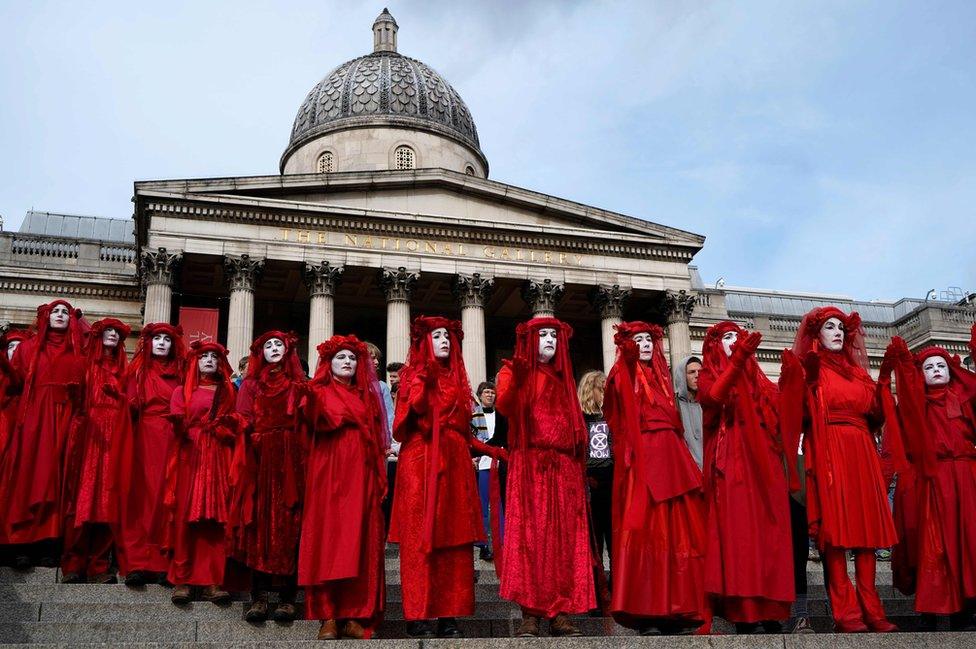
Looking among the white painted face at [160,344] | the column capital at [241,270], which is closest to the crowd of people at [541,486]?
the white painted face at [160,344]

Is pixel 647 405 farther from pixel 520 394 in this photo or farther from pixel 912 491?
pixel 912 491

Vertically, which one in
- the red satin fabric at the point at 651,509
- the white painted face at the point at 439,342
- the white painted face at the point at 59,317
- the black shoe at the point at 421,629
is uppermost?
the white painted face at the point at 59,317

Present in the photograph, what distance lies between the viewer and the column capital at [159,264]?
2273 cm

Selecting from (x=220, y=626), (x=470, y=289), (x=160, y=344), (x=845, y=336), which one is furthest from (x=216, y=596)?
(x=470, y=289)

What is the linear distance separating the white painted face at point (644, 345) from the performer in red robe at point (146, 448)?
3.73 m

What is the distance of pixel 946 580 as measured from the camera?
665 centimetres

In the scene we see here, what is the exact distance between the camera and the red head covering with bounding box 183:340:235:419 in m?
7.58

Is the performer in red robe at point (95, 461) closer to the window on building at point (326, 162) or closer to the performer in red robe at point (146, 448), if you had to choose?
the performer in red robe at point (146, 448)

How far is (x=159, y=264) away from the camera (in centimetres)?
2280

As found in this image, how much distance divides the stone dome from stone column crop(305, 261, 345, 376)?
8019 mm

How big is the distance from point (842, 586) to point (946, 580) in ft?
3.15

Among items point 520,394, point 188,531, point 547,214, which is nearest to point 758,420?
point 520,394

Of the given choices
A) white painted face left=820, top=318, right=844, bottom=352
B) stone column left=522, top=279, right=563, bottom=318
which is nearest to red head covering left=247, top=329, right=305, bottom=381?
white painted face left=820, top=318, right=844, bottom=352

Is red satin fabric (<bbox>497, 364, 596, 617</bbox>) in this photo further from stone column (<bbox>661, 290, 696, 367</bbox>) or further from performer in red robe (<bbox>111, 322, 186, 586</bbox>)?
stone column (<bbox>661, 290, 696, 367</bbox>)
